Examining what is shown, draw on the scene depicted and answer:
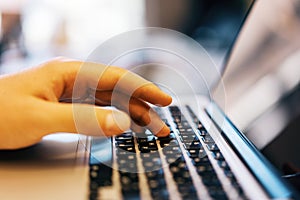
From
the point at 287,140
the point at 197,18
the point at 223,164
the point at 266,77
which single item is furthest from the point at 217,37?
the point at 223,164

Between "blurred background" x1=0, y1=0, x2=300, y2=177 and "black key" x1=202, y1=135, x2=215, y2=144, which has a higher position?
"blurred background" x1=0, y1=0, x2=300, y2=177

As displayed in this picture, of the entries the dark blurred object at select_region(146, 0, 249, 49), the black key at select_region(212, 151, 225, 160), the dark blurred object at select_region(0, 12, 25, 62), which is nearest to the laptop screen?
the black key at select_region(212, 151, 225, 160)

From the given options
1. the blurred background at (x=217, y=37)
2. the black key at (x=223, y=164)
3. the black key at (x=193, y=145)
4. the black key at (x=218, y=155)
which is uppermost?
the blurred background at (x=217, y=37)

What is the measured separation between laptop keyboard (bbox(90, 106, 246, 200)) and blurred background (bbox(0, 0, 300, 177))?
13cm

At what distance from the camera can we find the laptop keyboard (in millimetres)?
340

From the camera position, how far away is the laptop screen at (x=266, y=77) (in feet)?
1.84

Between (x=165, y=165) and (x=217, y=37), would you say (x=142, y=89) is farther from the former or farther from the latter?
(x=217, y=37)

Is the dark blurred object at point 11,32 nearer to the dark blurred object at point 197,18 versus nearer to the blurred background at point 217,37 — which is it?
the blurred background at point 217,37

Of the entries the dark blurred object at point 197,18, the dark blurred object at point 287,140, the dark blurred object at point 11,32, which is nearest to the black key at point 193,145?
the dark blurred object at point 287,140

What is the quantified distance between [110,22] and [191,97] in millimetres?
646

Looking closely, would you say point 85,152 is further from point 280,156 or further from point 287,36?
point 287,36

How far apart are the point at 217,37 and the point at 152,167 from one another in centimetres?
87

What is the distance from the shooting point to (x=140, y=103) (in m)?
0.51

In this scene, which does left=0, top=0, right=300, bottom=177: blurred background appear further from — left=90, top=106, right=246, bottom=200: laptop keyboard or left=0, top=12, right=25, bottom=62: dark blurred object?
left=90, top=106, right=246, bottom=200: laptop keyboard
